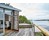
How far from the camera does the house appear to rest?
2.81m

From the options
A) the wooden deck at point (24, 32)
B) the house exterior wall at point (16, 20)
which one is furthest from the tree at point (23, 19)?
the wooden deck at point (24, 32)

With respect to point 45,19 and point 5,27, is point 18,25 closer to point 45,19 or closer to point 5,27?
point 5,27

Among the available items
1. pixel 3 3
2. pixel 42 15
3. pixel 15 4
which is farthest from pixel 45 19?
pixel 3 3

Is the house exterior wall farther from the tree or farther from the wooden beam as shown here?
the wooden beam

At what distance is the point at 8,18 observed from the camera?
2.82 meters

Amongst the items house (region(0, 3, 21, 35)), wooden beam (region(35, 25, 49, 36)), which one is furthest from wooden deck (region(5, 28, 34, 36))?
wooden beam (region(35, 25, 49, 36))

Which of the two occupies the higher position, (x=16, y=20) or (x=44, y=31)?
(x=16, y=20)

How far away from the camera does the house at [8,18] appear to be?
2.81m

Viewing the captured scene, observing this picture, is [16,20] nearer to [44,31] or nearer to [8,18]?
[8,18]

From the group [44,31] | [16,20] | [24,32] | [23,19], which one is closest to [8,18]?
[16,20]

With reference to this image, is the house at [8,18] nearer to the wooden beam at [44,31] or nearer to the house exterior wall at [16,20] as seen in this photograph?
the house exterior wall at [16,20]

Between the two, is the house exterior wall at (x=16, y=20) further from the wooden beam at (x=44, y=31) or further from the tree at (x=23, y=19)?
the wooden beam at (x=44, y=31)

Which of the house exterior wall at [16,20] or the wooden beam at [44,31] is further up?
the house exterior wall at [16,20]

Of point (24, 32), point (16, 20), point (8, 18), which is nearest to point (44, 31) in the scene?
point (24, 32)
